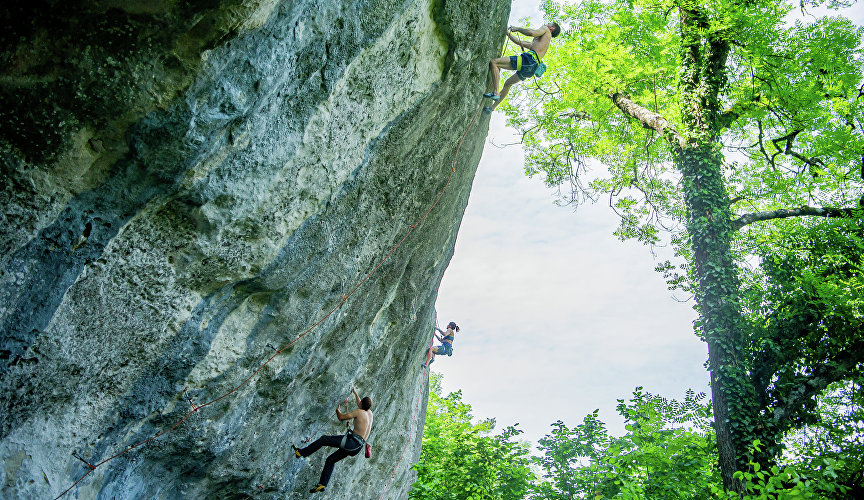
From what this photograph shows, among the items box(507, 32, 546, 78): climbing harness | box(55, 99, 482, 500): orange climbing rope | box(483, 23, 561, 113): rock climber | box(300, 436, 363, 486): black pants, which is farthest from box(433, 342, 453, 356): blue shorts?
box(507, 32, 546, 78): climbing harness

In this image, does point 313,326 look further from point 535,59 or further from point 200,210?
point 535,59

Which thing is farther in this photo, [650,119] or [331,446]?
[650,119]

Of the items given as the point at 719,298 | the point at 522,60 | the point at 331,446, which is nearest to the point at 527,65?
the point at 522,60

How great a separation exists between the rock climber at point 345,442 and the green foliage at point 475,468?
6.06 feet

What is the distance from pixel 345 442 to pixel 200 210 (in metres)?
3.72

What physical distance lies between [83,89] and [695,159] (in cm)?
1148

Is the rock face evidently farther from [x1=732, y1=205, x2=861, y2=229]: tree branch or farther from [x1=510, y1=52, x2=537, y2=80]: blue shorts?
[x1=732, y1=205, x2=861, y2=229]: tree branch

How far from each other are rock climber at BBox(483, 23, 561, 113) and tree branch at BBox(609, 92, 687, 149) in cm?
553

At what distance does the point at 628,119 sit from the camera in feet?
53.2

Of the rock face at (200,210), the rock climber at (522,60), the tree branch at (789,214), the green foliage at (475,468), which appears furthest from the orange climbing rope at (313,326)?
the tree branch at (789,214)

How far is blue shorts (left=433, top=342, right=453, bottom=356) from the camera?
12055 mm

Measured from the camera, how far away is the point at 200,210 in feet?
15.1

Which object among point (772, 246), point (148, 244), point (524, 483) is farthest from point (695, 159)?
point (148, 244)

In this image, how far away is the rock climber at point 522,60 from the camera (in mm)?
7324
